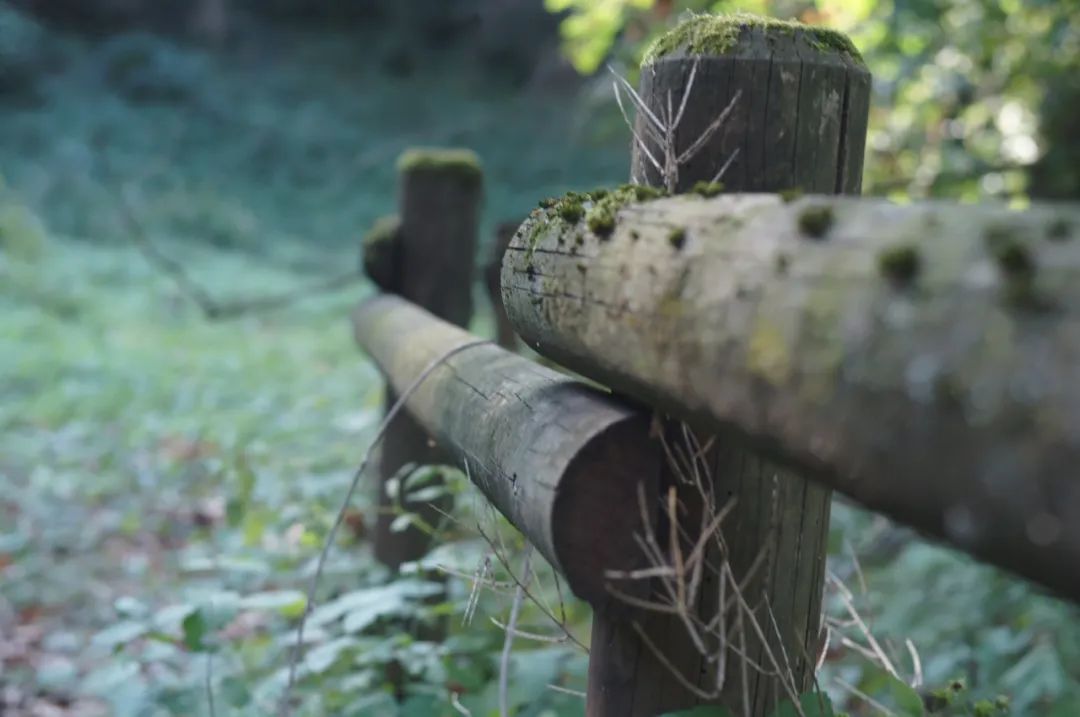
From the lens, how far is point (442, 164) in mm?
3051

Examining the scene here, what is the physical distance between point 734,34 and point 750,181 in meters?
0.19

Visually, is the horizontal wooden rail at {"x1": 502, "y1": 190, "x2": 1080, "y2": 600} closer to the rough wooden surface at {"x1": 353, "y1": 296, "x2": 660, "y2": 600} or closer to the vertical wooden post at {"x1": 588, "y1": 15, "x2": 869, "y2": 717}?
the rough wooden surface at {"x1": 353, "y1": 296, "x2": 660, "y2": 600}

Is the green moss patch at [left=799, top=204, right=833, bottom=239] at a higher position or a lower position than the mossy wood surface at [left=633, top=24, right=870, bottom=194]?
lower

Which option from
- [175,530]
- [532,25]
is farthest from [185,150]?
[175,530]

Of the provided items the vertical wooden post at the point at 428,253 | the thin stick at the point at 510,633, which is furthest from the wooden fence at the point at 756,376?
the vertical wooden post at the point at 428,253

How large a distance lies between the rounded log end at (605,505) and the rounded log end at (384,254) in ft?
7.08

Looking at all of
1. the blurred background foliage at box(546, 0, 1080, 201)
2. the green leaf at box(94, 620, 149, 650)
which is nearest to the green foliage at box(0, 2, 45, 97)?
the blurred background foliage at box(546, 0, 1080, 201)

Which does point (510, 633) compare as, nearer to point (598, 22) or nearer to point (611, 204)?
point (611, 204)

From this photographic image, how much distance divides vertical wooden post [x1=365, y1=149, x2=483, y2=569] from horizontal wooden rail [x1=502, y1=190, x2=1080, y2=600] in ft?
7.10

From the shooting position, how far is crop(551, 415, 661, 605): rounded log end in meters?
1.08

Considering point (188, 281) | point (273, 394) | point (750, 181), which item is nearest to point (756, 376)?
point (750, 181)

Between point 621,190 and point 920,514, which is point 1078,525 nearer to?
point 920,514

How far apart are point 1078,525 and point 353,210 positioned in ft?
50.7

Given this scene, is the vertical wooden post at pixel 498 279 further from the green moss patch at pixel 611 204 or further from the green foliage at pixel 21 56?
the green foliage at pixel 21 56
